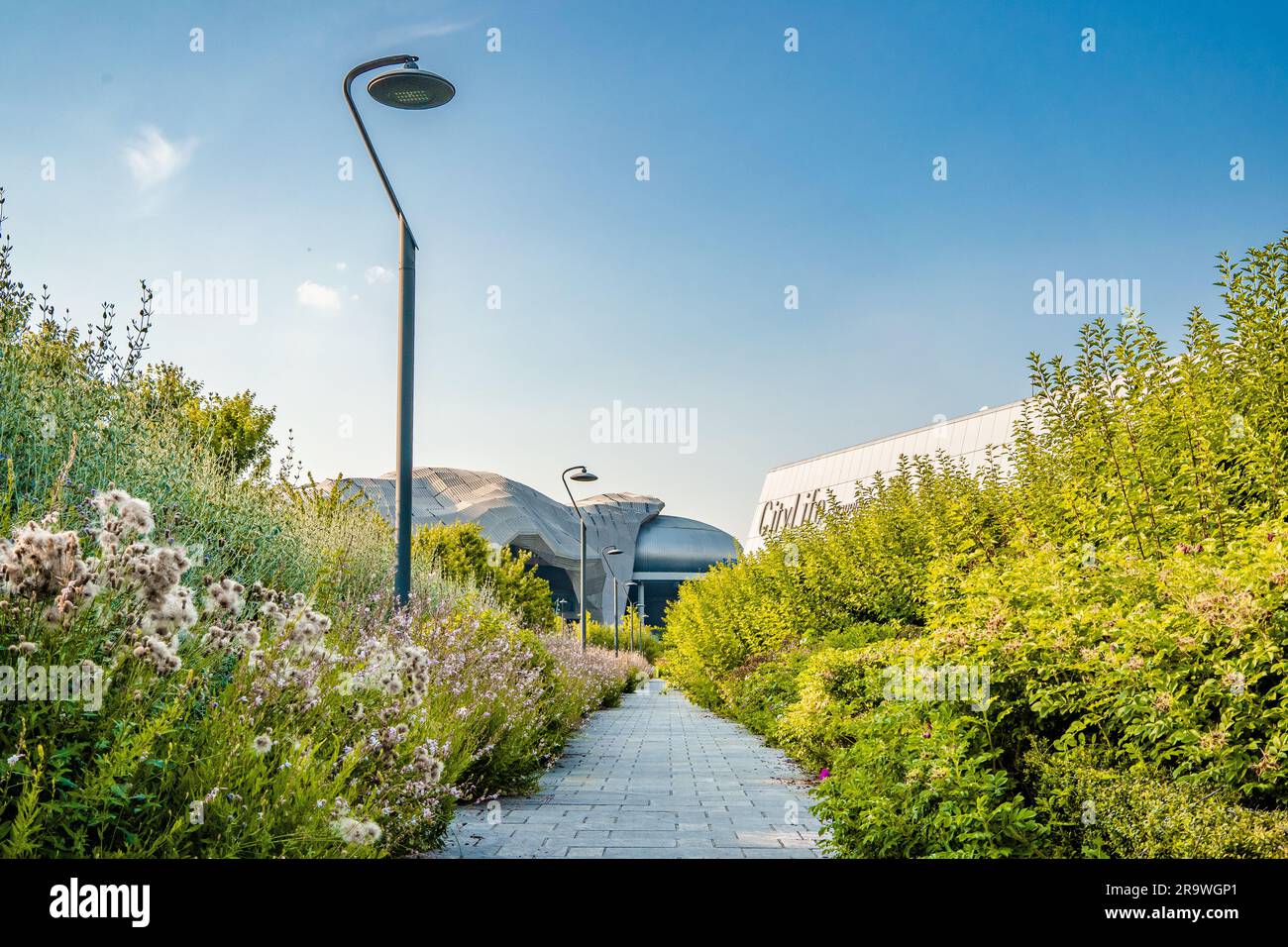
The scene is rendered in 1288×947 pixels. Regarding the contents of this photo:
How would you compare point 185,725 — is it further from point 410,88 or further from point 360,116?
point 360,116

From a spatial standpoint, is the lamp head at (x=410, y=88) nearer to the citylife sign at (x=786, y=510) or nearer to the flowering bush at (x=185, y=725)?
the flowering bush at (x=185, y=725)

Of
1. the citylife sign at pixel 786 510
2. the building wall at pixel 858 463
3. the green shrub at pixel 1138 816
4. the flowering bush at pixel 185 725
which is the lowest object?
the green shrub at pixel 1138 816

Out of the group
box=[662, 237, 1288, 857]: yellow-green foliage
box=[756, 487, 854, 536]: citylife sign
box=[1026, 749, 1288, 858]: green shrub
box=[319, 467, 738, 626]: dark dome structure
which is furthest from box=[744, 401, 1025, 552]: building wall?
box=[319, 467, 738, 626]: dark dome structure

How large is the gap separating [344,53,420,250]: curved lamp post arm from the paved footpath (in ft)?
17.4

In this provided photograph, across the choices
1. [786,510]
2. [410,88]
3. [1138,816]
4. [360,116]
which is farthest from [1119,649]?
[786,510]

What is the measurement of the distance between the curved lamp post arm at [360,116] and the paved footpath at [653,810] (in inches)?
209

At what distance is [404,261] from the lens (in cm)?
847

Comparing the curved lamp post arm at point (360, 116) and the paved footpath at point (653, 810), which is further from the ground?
the curved lamp post arm at point (360, 116)

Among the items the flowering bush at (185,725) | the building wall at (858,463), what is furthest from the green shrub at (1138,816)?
the building wall at (858,463)

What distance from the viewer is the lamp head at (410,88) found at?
24.6 ft

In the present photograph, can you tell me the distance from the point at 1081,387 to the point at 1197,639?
366cm

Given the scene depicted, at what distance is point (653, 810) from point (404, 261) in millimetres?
5439

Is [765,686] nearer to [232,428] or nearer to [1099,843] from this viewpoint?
[1099,843]

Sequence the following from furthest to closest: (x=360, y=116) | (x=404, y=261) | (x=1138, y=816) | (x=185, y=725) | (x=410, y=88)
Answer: (x=404, y=261) → (x=360, y=116) → (x=410, y=88) → (x=1138, y=816) → (x=185, y=725)
